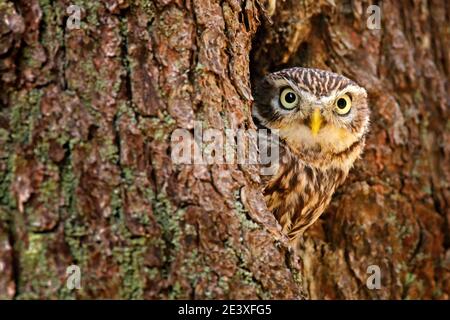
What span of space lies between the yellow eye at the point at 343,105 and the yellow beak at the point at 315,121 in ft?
0.46

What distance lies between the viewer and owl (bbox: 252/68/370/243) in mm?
3189

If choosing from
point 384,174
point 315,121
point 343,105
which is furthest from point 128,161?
point 384,174

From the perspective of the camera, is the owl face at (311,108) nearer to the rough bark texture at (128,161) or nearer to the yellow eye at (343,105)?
the yellow eye at (343,105)

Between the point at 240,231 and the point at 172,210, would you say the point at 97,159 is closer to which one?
the point at 172,210

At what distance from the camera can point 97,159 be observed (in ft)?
7.12

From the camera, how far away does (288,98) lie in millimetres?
3275

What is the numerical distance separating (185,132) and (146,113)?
14 cm

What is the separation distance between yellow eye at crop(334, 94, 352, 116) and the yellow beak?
0.46 ft

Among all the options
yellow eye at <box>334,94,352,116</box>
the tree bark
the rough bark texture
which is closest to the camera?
the rough bark texture

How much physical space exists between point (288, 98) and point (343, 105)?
0.27m

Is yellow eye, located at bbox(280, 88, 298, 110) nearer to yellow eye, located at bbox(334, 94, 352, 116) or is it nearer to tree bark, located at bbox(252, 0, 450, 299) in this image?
yellow eye, located at bbox(334, 94, 352, 116)

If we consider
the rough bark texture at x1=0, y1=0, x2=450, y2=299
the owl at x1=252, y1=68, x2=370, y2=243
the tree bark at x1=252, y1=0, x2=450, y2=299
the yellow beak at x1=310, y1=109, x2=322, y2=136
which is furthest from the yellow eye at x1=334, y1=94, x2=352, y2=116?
the rough bark texture at x1=0, y1=0, x2=450, y2=299

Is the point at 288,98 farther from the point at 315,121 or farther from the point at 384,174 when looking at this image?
the point at 384,174
